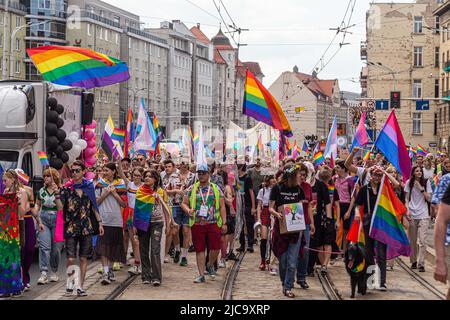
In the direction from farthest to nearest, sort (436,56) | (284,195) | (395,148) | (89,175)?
(436,56) < (89,175) < (395,148) < (284,195)

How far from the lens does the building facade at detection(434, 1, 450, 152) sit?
242 ft

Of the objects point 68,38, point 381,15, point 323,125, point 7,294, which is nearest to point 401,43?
point 381,15

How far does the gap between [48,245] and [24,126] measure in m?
2.81

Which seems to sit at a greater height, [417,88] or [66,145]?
[417,88]

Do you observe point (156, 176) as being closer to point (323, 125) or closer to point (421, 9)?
point (421, 9)

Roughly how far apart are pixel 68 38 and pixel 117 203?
80.4 meters

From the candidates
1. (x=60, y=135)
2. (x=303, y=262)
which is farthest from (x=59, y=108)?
(x=303, y=262)

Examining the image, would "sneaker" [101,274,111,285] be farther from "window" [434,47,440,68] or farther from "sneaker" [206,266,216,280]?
"window" [434,47,440,68]

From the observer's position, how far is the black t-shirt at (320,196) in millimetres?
14695

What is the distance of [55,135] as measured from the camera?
645 inches

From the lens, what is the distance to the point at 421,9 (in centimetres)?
8850

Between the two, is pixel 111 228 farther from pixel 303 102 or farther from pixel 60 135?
pixel 303 102

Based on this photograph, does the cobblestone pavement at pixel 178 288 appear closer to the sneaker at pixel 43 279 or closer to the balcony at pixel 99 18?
the sneaker at pixel 43 279

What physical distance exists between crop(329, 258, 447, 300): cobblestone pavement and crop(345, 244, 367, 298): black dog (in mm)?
187
